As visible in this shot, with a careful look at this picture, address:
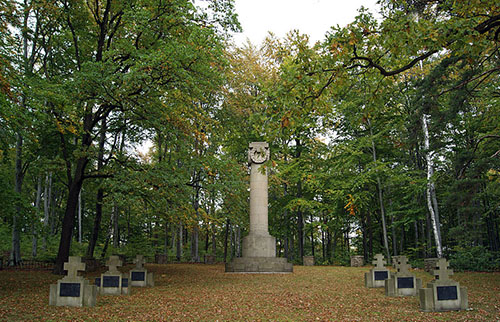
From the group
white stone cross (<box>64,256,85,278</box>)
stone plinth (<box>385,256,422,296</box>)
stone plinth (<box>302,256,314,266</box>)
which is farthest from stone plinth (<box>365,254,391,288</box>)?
stone plinth (<box>302,256,314,266</box>)

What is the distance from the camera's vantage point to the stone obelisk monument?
1797 cm

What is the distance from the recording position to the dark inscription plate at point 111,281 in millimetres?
10195

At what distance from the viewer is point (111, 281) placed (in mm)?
10227

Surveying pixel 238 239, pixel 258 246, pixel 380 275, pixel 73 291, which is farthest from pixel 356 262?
pixel 73 291

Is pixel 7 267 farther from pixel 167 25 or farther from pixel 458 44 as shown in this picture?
pixel 458 44

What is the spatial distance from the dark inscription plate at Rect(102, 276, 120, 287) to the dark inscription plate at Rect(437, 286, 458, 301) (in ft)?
26.4

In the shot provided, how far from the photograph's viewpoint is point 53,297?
8.09 metres

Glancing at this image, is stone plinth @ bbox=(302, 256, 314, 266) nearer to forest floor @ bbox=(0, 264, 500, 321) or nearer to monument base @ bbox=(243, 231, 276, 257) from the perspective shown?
monument base @ bbox=(243, 231, 276, 257)

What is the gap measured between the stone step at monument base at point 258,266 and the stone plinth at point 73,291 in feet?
34.6

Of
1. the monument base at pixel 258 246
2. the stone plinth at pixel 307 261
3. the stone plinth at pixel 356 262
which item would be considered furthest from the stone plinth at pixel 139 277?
the stone plinth at pixel 356 262

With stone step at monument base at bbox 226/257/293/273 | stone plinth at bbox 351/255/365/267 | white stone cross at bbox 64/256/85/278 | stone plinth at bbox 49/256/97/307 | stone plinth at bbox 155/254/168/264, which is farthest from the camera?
stone plinth at bbox 155/254/168/264

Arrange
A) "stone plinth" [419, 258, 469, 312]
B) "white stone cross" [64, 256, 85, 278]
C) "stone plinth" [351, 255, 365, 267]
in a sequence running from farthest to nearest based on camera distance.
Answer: "stone plinth" [351, 255, 365, 267]
"white stone cross" [64, 256, 85, 278]
"stone plinth" [419, 258, 469, 312]

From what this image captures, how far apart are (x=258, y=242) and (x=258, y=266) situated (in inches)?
49.1

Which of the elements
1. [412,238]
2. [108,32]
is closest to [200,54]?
[108,32]
